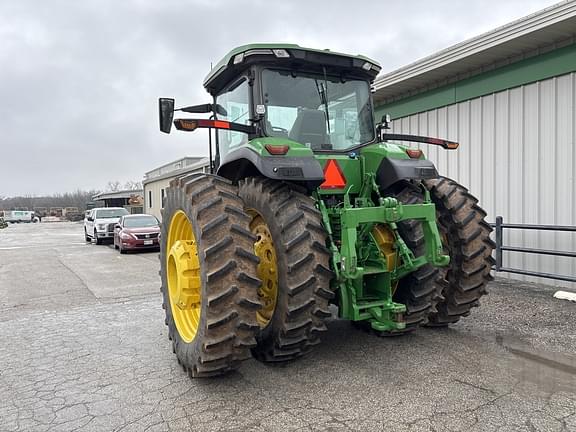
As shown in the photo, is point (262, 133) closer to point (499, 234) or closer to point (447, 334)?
point (447, 334)

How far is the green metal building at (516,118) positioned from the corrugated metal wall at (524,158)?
0.05 feet

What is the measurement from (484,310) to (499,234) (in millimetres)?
2273

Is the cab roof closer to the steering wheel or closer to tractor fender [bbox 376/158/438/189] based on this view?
the steering wheel

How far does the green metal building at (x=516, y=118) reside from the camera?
683 centimetres

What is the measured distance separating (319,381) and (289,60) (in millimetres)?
2712

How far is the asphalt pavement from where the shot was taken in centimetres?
289

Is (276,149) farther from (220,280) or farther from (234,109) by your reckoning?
(234,109)

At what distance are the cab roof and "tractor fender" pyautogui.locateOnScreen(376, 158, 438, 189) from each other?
102 centimetres

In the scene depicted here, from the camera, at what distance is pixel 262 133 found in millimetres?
3986

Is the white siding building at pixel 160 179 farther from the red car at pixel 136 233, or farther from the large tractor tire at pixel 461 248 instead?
the large tractor tire at pixel 461 248

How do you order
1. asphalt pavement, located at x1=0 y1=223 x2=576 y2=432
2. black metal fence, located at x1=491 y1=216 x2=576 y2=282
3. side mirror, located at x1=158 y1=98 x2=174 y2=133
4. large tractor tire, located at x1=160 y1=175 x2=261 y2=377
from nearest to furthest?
1. asphalt pavement, located at x1=0 y1=223 x2=576 y2=432
2. large tractor tire, located at x1=160 y1=175 x2=261 y2=377
3. side mirror, located at x1=158 y1=98 x2=174 y2=133
4. black metal fence, located at x1=491 y1=216 x2=576 y2=282

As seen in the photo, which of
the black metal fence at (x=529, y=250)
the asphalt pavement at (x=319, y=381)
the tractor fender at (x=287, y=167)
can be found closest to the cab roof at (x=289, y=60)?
the tractor fender at (x=287, y=167)

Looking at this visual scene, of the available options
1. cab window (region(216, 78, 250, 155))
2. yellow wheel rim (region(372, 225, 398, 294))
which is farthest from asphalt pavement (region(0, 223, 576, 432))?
cab window (region(216, 78, 250, 155))

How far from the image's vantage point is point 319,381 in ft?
11.3
